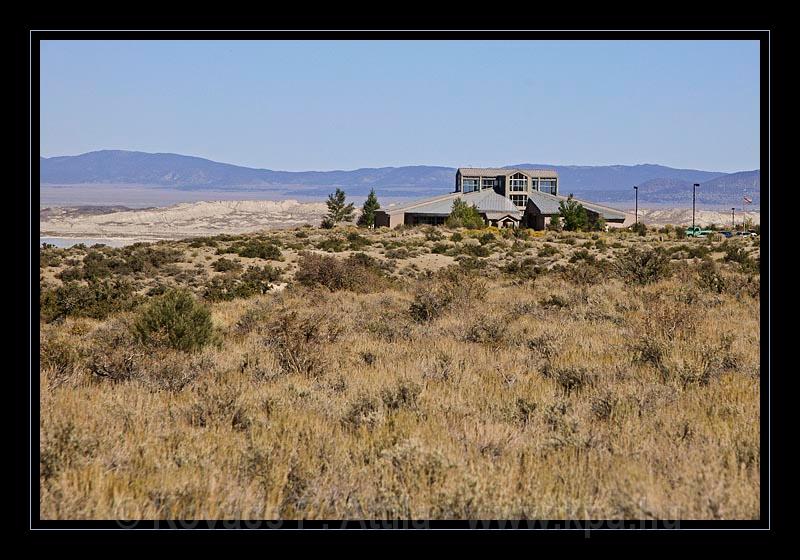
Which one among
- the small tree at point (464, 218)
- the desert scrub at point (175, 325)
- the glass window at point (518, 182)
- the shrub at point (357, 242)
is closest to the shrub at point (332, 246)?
the shrub at point (357, 242)

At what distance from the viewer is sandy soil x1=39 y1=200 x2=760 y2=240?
106438 mm

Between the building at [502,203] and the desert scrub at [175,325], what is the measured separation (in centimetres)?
5650

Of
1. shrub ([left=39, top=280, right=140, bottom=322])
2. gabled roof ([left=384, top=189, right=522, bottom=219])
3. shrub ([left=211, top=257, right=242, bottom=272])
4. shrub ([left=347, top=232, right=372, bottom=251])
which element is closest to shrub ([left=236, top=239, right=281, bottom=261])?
shrub ([left=211, top=257, right=242, bottom=272])

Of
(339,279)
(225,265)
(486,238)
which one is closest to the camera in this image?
(339,279)

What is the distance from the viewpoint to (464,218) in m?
62.9

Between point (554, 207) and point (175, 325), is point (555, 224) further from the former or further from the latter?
point (175, 325)

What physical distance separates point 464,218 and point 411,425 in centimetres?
5735

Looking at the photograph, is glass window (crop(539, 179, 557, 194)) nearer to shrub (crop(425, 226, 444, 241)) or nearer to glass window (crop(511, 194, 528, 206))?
glass window (crop(511, 194, 528, 206))

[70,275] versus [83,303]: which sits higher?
[70,275]

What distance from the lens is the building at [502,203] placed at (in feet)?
230
